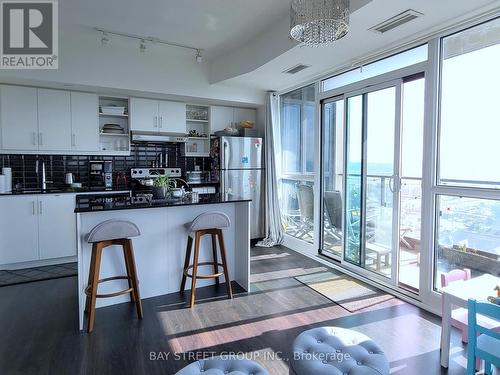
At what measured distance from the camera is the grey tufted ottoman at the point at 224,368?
1.41 m

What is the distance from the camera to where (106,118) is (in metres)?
4.65

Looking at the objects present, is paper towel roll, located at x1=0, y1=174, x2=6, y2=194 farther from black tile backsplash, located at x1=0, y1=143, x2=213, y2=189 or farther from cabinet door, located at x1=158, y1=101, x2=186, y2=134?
cabinet door, located at x1=158, y1=101, x2=186, y2=134

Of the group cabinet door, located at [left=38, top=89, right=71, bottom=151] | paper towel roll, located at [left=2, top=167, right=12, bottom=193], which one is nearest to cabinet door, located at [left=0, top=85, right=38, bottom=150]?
cabinet door, located at [left=38, top=89, right=71, bottom=151]

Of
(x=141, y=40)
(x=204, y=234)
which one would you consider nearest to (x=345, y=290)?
(x=204, y=234)

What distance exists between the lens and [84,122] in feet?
14.2

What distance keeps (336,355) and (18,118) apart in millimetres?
4580

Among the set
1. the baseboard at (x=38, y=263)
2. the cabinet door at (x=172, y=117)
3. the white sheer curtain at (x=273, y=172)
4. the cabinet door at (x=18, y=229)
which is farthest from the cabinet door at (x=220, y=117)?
the baseboard at (x=38, y=263)

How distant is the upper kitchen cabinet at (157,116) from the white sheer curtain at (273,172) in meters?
1.40

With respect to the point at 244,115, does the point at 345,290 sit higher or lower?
lower

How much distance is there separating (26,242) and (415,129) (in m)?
4.77

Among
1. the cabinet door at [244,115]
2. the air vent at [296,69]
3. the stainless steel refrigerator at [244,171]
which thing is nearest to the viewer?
the air vent at [296,69]

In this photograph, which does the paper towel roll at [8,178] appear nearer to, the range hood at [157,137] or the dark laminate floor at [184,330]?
the dark laminate floor at [184,330]

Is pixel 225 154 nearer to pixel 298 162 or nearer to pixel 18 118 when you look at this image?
pixel 298 162

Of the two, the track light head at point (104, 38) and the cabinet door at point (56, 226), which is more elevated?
the track light head at point (104, 38)
